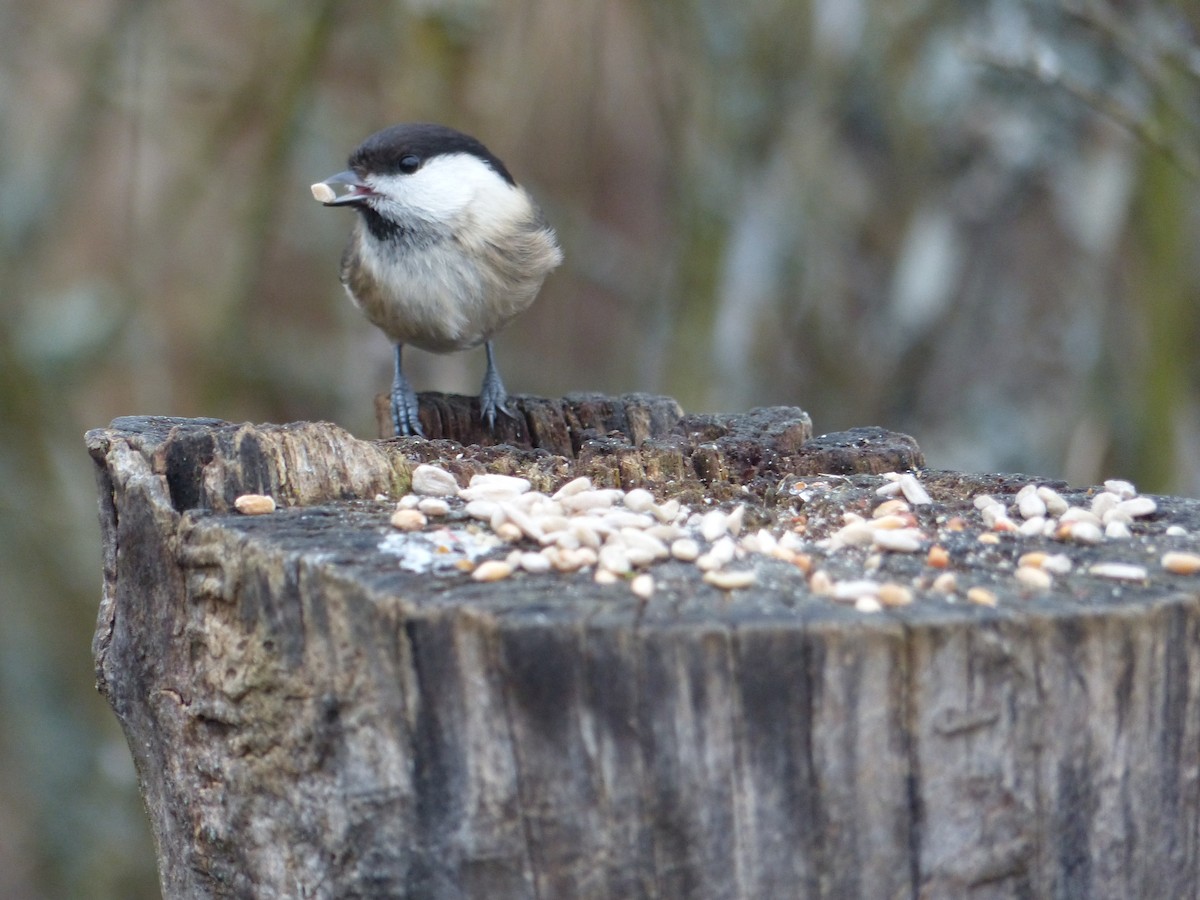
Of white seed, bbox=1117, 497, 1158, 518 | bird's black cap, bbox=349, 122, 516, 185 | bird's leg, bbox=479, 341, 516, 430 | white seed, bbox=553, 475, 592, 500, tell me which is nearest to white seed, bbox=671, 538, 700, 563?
white seed, bbox=553, 475, 592, 500

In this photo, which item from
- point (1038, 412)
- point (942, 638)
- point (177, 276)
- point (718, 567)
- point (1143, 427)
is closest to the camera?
point (942, 638)

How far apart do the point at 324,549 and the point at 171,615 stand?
8.5 inches

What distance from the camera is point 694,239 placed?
352 cm

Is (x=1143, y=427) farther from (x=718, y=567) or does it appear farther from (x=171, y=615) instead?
(x=171, y=615)

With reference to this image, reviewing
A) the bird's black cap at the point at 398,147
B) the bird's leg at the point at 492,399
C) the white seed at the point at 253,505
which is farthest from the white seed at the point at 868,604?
the bird's black cap at the point at 398,147

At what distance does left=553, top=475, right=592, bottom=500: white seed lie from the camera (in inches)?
57.6

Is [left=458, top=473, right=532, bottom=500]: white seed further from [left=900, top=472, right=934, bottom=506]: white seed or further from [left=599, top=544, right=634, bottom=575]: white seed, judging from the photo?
[left=900, top=472, right=934, bottom=506]: white seed

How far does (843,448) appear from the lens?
170 cm

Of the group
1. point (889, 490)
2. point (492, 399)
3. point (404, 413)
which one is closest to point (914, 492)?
point (889, 490)

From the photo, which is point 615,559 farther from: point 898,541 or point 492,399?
point 492,399

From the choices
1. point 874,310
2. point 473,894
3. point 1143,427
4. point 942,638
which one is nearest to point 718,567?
point 942,638

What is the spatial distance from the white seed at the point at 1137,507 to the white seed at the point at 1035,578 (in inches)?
9.9

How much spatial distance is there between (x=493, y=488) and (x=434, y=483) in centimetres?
7

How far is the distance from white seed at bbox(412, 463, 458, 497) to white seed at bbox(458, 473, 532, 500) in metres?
0.02
